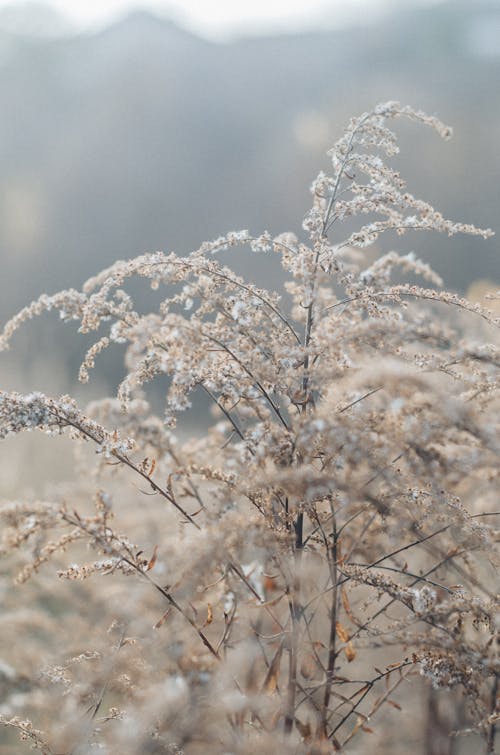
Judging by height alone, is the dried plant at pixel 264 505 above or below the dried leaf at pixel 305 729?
above

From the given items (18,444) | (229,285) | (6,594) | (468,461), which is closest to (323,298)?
(229,285)

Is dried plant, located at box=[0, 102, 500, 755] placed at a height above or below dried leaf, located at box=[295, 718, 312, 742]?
above

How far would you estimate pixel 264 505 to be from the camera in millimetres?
1556

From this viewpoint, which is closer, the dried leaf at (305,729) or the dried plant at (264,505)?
the dried plant at (264,505)

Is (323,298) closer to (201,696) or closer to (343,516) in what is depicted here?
(343,516)

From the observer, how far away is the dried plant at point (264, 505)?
1.25 metres

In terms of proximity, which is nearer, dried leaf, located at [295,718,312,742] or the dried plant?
the dried plant

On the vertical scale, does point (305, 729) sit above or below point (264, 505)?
below

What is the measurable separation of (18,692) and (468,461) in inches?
51.3

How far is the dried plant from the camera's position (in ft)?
4.09

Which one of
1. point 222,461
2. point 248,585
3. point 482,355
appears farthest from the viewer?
point 222,461

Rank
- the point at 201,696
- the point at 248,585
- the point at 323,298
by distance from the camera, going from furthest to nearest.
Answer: the point at 323,298 < the point at 248,585 < the point at 201,696

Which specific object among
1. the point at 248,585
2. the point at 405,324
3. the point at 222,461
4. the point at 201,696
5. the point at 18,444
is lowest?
the point at 201,696

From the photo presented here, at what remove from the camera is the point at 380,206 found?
175cm
